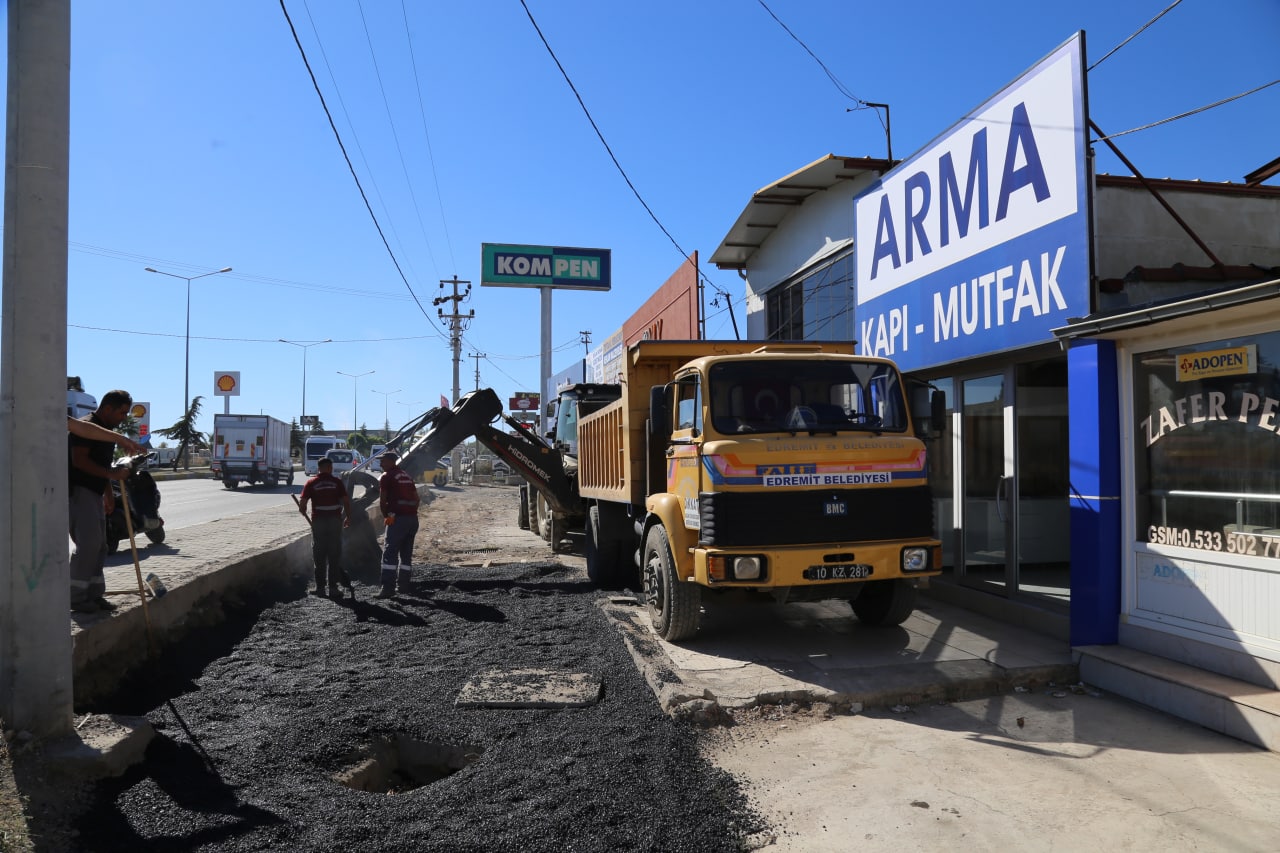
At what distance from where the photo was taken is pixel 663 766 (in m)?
4.50

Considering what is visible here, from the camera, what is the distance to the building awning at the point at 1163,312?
479 cm

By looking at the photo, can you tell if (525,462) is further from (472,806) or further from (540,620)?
(472,806)

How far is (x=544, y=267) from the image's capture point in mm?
31047

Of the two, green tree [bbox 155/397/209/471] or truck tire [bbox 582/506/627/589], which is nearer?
truck tire [bbox 582/506/627/589]

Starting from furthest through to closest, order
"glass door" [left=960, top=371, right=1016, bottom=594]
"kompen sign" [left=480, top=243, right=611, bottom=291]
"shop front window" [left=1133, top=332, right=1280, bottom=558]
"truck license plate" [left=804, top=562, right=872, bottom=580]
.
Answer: "kompen sign" [left=480, top=243, right=611, bottom=291] < "glass door" [left=960, top=371, right=1016, bottom=594] < "truck license plate" [left=804, top=562, right=872, bottom=580] < "shop front window" [left=1133, top=332, right=1280, bottom=558]

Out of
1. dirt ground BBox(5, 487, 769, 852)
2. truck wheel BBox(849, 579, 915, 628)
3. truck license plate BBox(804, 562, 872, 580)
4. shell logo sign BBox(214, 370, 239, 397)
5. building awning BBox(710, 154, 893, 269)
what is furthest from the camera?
shell logo sign BBox(214, 370, 239, 397)

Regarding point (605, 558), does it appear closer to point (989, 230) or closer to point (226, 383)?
point (989, 230)

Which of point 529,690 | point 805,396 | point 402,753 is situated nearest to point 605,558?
point 805,396

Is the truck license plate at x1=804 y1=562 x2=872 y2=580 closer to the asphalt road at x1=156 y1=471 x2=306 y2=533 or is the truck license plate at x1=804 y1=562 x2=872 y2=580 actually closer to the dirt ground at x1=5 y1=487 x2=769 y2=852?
the dirt ground at x1=5 y1=487 x2=769 y2=852

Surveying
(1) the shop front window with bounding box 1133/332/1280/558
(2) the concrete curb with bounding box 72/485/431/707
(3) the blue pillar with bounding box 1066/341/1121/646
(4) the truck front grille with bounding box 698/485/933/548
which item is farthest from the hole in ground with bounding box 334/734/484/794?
(1) the shop front window with bounding box 1133/332/1280/558

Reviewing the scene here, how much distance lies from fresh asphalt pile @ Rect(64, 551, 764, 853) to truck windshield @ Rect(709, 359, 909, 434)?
2.24 metres

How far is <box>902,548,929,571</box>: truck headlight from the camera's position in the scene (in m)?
6.49

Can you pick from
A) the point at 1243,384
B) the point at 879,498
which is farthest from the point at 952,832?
the point at 1243,384

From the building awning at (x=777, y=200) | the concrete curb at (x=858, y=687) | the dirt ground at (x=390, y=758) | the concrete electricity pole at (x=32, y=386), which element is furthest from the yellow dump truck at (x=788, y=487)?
the building awning at (x=777, y=200)
